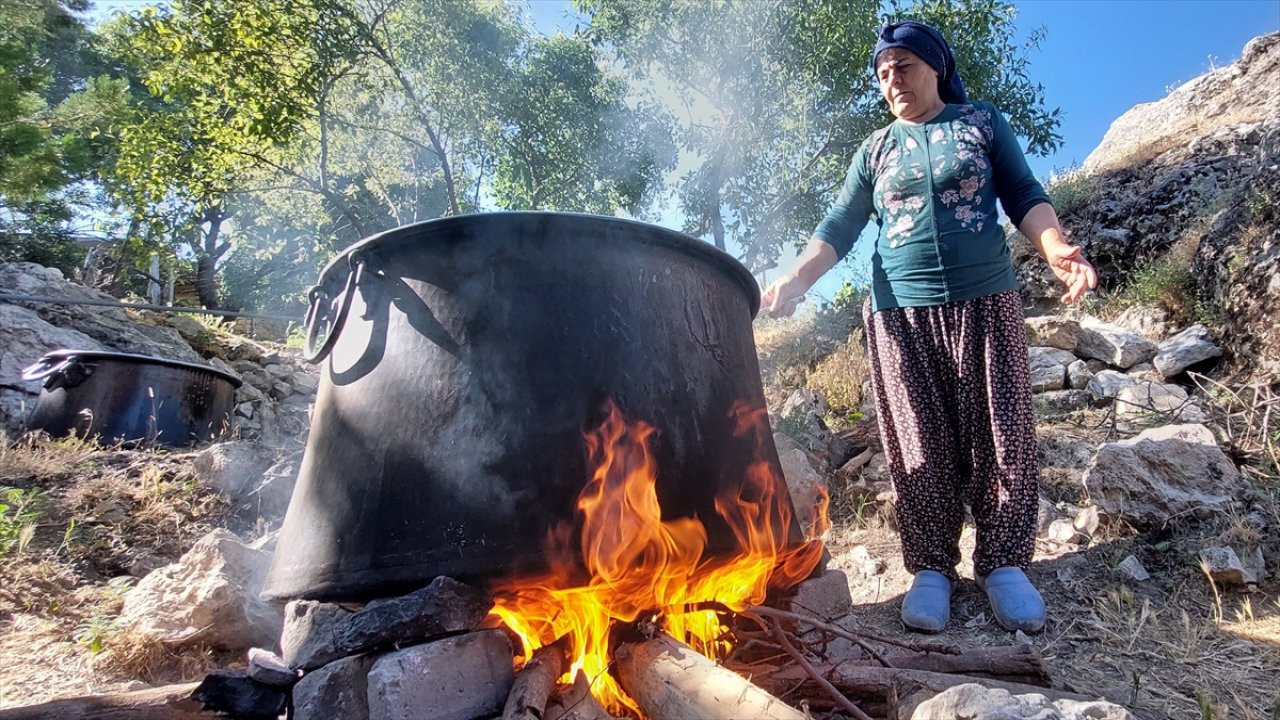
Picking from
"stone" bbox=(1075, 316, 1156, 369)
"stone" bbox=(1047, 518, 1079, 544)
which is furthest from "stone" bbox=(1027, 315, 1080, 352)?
"stone" bbox=(1047, 518, 1079, 544)

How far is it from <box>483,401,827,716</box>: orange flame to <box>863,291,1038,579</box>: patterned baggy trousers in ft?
2.59

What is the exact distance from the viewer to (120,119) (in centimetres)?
910

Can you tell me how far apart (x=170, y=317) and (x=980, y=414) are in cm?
957

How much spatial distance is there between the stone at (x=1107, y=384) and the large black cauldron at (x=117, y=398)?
5.87 meters

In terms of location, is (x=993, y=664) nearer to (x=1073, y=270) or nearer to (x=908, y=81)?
(x=1073, y=270)

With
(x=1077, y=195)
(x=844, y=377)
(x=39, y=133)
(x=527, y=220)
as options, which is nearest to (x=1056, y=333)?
(x=844, y=377)

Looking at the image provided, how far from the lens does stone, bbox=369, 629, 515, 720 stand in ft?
3.95

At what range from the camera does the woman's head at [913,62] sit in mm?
2074

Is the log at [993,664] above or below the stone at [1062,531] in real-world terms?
below

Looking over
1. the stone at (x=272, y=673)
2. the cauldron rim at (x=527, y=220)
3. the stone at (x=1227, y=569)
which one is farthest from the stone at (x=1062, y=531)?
the stone at (x=272, y=673)

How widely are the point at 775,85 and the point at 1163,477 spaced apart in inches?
254

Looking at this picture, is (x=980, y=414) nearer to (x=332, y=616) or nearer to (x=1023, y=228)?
(x=1023, y=228)

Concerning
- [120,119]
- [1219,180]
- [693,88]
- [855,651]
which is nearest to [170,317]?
[120,119]

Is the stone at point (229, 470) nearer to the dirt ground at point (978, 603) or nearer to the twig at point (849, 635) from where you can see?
the dirt ground at point (978, 603)
